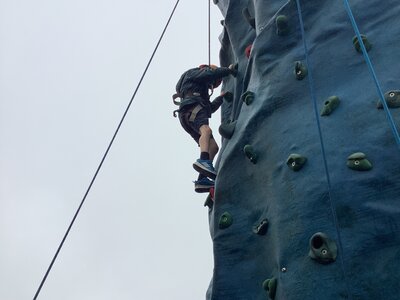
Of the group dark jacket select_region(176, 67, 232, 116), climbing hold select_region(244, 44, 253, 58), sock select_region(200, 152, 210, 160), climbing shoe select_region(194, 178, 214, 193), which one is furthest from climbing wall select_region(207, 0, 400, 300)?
dark jacket select_region(176, 67, 232, 116)

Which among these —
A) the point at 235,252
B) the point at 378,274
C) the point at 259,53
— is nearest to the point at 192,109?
the point at 259,53

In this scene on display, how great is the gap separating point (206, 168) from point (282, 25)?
4.84 feet

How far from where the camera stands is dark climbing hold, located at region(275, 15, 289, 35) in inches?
170

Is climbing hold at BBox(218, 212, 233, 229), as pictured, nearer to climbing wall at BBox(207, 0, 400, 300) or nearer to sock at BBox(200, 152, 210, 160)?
climbing wall at BBox(207, 0, 400, 300)

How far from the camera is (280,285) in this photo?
3.20 m

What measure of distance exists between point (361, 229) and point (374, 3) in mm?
1773

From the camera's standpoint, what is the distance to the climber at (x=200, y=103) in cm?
552

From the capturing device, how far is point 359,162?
10.3 ft

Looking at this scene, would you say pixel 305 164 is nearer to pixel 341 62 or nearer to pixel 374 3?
pixel 341 62

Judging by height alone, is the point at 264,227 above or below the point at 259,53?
below

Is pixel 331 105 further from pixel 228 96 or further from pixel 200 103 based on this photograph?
pixel 200 103

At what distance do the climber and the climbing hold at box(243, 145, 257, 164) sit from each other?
144 cm

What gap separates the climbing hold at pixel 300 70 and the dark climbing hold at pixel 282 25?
1.56ft

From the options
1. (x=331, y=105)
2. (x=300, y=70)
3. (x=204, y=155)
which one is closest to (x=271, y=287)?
(x=331, y=105)
